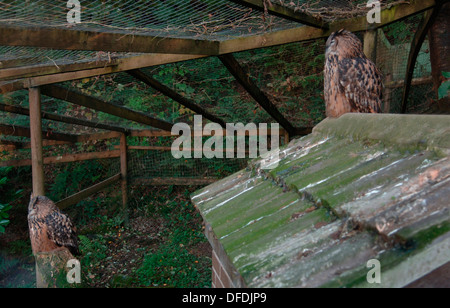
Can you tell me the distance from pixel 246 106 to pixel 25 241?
4901 millimetres

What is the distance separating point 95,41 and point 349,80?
188 centimetres

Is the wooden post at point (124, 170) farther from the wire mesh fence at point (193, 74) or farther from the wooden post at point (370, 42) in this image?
the wooden post at point (370, 42)

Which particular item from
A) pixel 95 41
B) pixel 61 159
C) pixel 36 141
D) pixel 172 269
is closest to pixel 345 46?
pixel 95 41

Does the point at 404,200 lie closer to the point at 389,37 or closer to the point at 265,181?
the point at 265,181

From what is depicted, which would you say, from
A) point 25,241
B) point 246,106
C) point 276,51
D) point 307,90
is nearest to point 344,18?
point 276,51

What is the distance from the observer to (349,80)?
276 centimetres

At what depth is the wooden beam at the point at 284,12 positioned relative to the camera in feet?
7.51

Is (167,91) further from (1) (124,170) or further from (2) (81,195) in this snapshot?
(1) (124,170)

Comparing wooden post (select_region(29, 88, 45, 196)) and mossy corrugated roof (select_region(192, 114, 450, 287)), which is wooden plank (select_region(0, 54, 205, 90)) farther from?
mossy corrugated roof (select_region(192, 114, 450, 287))

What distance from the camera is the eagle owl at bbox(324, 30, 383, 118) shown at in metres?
2.73

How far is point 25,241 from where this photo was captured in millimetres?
6770

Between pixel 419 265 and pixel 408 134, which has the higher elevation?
pixel 408 134

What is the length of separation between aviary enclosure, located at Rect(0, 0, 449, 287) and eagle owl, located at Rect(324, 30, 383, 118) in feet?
1.21

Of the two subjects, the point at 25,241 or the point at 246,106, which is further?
the point at 25,241
